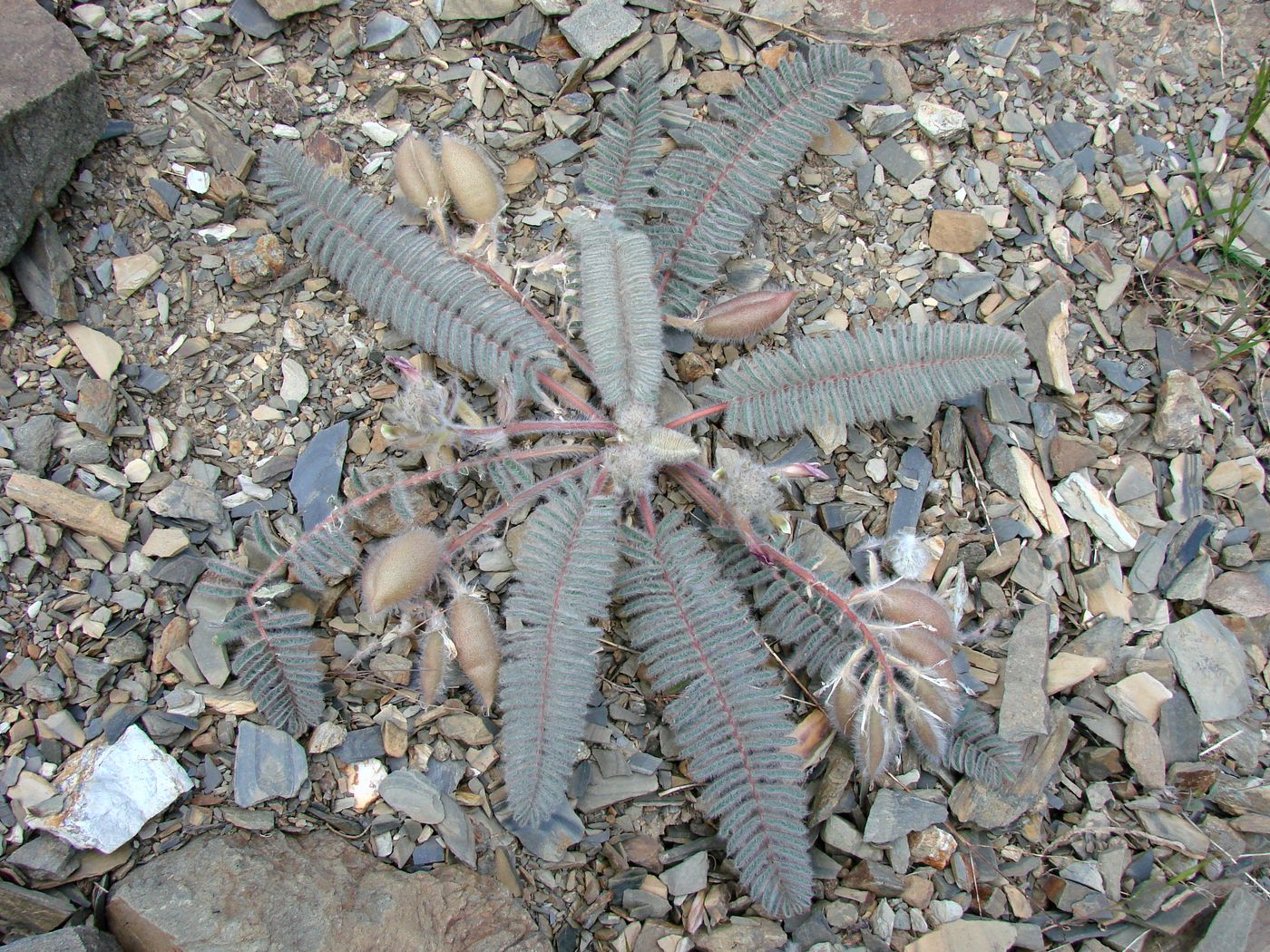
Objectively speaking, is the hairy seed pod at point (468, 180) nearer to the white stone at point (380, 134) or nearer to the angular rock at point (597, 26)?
the white stone at point (380, 134)

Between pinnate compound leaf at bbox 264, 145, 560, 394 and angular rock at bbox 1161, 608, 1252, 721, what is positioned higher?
pinnate compound leaf at bbox 264, 145, 560, 394

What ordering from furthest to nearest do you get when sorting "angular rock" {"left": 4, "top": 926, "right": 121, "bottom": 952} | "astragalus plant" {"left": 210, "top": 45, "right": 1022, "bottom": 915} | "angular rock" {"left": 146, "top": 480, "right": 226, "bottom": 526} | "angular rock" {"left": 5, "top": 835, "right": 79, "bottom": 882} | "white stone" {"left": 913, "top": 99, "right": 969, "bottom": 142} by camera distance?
"white stone" {"left": 913, "top": 99, "right": 969, "bottom": 142} < "angular rock" {"left": 146, "top": 480, "right": 226, "bottom": 526} < "astragalus plant" {"left": 210, "top": 45, "right": 1022, "bottom": 915} < "angular rock" {"left": 5, "top": 835, "right": 79, "bottom": 882} < "angular rock" {"left": 4, "top": 926, "right": 121, "bottom": 952}

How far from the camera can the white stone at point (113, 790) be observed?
2.27m

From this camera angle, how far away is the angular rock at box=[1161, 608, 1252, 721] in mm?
2758

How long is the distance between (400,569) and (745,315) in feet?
4.22

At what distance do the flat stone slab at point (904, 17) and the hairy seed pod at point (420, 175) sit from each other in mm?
1524

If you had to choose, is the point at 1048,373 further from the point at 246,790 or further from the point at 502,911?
the point at 246,790

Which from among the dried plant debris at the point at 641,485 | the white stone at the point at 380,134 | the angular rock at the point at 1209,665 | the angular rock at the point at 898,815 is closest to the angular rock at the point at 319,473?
the dried plant debris at the point at 641,485

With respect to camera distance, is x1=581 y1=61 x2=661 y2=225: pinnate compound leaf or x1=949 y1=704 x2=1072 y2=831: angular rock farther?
x1=581 y1=61 x2=661 y2=225: pinnate compound leaf

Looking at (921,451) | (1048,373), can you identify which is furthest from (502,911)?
(1048,373)

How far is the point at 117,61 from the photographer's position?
9.58 feet

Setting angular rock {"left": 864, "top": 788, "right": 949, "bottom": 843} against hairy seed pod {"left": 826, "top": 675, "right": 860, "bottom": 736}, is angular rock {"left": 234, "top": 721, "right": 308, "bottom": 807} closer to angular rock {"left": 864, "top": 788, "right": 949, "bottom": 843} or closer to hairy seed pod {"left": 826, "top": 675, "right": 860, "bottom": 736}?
hairy seed pod {"left": 826, "top": 675, "right": 860, "bottom": 736}

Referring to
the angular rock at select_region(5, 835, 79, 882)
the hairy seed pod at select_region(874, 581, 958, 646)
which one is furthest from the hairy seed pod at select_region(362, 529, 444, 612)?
the hairy seed pod at select_region(874, 581, 958, 646)

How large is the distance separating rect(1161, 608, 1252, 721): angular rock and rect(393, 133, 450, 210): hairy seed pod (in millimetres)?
2677
